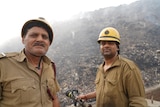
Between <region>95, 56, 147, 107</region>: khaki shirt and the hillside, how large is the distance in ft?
23.9

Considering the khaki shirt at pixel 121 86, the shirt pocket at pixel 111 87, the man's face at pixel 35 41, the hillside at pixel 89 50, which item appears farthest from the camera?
the hillside at pixel 89 50

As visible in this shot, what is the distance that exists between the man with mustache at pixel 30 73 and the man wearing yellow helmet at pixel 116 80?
0.93 meters

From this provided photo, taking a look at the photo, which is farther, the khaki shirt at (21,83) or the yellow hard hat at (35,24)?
the yellow hard hat at (35,24)

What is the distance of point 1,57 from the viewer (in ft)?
6.56

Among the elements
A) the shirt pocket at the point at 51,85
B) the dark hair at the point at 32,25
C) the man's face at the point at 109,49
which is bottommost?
the shirt pocket at the point at 51,85

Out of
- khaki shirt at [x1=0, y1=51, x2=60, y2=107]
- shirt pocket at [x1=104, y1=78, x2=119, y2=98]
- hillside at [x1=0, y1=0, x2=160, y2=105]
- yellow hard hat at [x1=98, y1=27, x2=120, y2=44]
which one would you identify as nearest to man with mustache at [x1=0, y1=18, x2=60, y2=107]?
khaki shirt at [x1=0, y1=51, x2=60, y2=107]

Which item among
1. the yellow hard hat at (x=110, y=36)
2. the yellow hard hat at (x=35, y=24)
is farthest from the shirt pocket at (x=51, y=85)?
the yellow hard hat at (x=110, y=36)

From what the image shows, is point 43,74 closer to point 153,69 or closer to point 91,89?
point 91,89

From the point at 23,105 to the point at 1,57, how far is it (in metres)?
0.46

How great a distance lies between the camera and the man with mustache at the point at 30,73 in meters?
1.94

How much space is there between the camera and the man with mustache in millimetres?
1943

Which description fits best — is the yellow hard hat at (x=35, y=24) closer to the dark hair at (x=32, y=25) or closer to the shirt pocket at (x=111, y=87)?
the dark hair at (x=32, y=25)

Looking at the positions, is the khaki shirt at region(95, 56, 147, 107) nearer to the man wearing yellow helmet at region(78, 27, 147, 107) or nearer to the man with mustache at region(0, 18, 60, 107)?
the man wearing yellow helmet at region(78, 27, 147, 107)

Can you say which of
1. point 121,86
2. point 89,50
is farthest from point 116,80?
point 89,50
